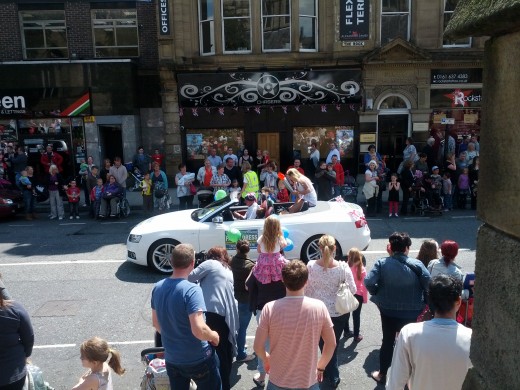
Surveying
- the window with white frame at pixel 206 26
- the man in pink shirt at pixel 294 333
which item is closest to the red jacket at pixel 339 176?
the window with white frame at pixel 206 26

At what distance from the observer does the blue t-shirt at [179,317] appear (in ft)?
12.1

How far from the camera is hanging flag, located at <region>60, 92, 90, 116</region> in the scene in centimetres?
1881

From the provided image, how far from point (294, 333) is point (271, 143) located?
16.8m

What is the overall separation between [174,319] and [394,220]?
1065cm

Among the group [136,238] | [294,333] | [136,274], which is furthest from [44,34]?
[294,333]

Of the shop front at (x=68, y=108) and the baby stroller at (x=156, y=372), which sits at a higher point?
the shop front at (x=68, y=108)

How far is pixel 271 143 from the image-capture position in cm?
1994

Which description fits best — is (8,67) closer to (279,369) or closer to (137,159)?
(137,159)

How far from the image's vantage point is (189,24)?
19125 mm

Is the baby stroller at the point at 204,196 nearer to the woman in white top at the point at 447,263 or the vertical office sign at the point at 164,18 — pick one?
the vertical office sign at the point at 164,18

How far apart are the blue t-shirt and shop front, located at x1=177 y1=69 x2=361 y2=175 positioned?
1518 cm

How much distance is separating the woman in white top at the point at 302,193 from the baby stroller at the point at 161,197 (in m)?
5.79

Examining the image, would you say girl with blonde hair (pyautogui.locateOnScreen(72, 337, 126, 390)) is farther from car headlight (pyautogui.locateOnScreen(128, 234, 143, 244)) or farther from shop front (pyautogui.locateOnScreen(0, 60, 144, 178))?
shop front (pyautogui.locateOnScreen(0, 60, 144, 178))

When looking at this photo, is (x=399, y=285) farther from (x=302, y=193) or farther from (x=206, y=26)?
(x=206, y=26)
